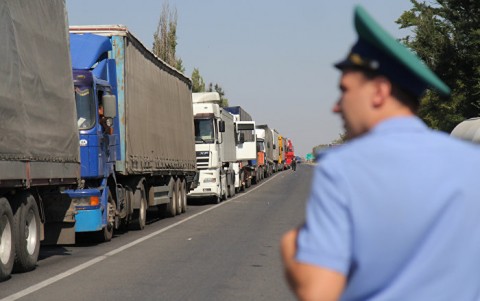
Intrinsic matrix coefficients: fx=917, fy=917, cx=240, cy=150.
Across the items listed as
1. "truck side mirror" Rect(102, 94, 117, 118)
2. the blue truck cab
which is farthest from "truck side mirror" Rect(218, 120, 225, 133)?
"truck side mirror" Rect(102, 94, 117, 118)

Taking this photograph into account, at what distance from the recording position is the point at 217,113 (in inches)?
1232

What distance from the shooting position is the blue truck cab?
1568cm

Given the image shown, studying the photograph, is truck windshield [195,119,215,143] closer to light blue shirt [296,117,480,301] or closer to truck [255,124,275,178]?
truck [255,124,275,178]

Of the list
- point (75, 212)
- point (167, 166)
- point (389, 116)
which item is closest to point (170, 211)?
point (167, 166)

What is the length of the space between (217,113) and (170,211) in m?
7.56

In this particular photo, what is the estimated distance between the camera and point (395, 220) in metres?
2.00

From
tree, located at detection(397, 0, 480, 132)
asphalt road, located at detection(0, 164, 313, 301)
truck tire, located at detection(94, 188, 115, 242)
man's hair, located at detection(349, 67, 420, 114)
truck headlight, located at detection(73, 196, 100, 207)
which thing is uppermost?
tree, located at detection(397, 0, 480, 132)

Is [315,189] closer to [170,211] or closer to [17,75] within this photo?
[17,75]

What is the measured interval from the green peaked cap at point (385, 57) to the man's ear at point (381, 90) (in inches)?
0.6

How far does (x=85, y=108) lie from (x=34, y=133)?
3.82 metres

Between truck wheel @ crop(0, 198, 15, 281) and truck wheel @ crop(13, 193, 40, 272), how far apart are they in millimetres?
204

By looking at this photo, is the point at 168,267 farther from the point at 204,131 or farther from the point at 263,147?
the point at 263,147

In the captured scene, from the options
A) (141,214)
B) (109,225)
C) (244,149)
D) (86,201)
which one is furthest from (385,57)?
(244,149)

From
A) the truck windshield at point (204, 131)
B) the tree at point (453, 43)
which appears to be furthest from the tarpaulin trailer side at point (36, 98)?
the tree at point (453, 43)
